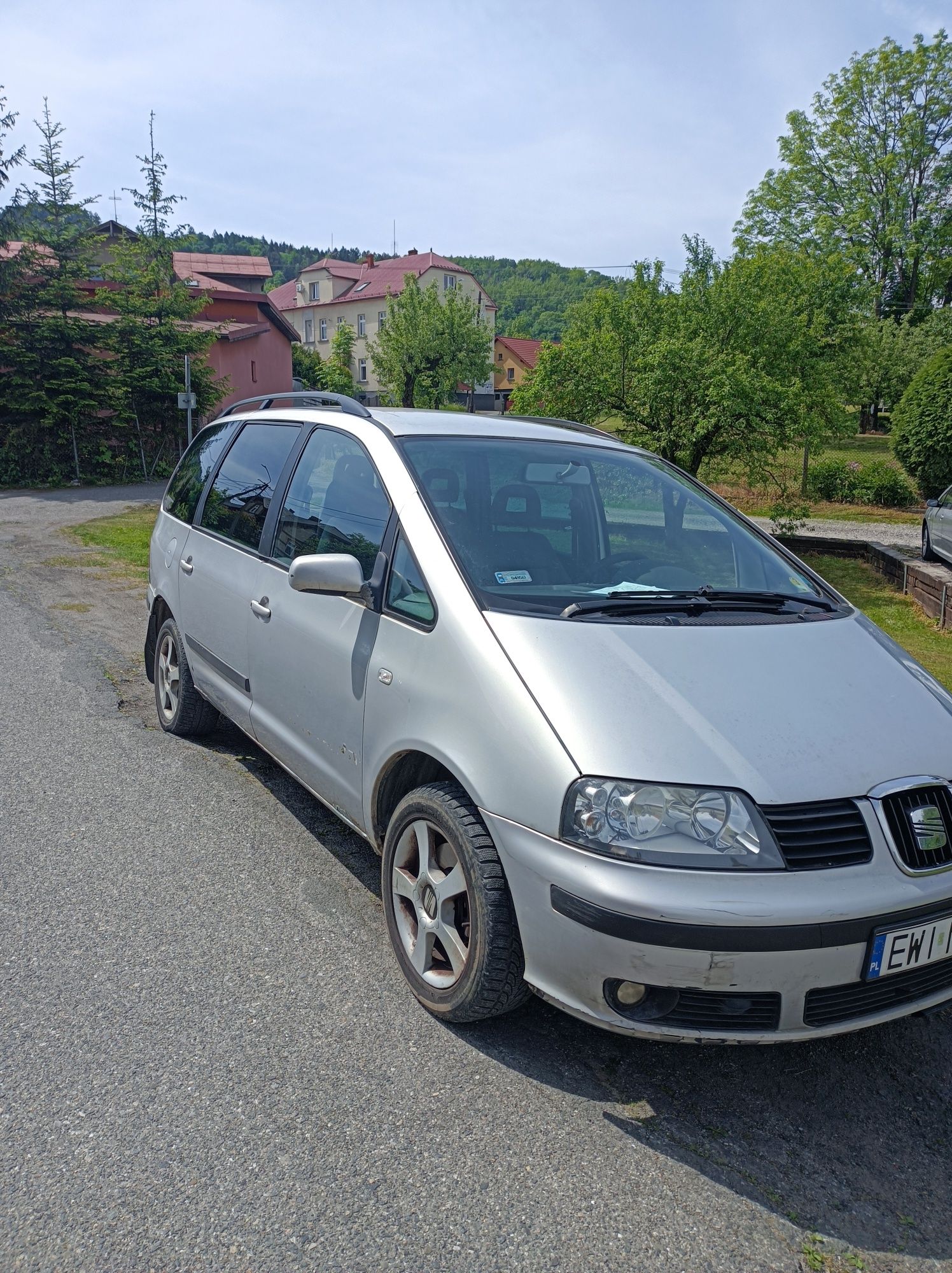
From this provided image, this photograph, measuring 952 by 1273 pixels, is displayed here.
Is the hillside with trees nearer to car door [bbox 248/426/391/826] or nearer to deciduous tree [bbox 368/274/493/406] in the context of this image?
Answer: deciduous tree [bbox 368/274/493/406]

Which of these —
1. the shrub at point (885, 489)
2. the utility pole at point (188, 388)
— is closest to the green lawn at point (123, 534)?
the utility pole at point (188, 388)

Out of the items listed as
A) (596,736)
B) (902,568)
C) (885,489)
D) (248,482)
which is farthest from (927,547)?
(596,736)

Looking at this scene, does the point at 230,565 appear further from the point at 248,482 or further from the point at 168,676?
the point at 168,676

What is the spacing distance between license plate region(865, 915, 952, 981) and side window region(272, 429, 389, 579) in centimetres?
195

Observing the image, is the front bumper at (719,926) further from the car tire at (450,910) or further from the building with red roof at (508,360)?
the building with red roof at (508,360)

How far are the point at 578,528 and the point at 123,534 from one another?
13.6 meters

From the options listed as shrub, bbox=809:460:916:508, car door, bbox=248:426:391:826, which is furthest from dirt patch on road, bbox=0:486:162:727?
shrub, bbox=809:460:916:508

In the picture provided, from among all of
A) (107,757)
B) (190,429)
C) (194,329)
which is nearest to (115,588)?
(107,757)

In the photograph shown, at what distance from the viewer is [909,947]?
97.8 inches

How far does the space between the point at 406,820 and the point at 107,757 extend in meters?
2.81

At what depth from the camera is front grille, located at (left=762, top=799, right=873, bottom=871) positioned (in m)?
2.42

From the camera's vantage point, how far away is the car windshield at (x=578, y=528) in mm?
3264

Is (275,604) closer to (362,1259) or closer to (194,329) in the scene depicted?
(362,1259)

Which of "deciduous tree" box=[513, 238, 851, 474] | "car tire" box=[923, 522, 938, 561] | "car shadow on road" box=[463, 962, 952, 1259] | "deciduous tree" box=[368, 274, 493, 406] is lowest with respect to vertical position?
"car shadow on road" box=[463, 962, 952, 1259]
